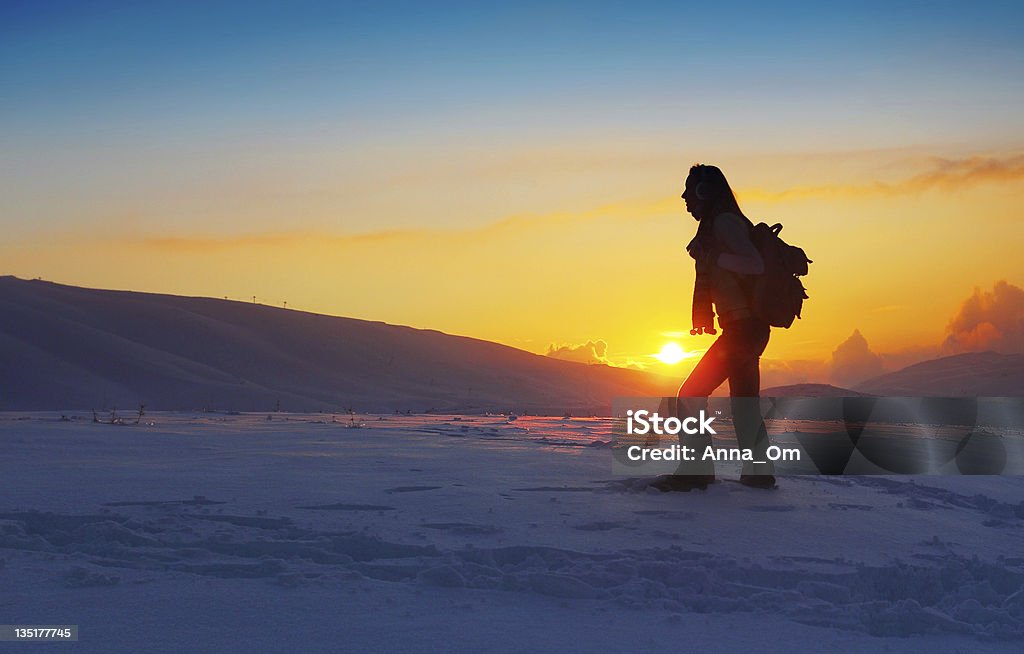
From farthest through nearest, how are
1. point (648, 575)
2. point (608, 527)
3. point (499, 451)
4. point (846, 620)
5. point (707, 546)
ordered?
point (499, 451) < point (608, 527) < point (707, 546) < point (648, 575) < point (846, 620)

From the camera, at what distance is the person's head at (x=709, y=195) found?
5.36 metres

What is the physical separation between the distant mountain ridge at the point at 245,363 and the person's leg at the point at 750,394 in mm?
16973

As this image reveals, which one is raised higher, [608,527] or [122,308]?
[122,308]

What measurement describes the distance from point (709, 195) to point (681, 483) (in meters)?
1.73

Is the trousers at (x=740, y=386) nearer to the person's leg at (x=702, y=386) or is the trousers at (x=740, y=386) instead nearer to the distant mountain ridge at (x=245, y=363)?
the person's leg at (x=702, y=386)

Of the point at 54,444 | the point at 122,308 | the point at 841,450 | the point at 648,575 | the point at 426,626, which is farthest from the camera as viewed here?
the point at 122,308

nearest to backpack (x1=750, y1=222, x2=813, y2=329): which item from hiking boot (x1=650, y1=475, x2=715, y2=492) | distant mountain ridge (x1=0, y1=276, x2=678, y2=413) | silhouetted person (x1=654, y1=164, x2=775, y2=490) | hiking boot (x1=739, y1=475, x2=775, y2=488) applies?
silhouetted person (x1=654, y1=164, x2=775, y2=490)

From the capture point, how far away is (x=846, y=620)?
267 cm

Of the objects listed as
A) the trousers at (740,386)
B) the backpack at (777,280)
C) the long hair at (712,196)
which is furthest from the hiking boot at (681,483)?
the long hair at (712,196)

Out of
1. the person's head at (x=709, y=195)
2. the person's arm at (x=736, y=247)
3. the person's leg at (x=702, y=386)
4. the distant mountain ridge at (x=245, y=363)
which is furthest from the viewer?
the distant mountain ridge at (x=245, y=363)

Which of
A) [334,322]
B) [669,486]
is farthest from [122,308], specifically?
[669,486]

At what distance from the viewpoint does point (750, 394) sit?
5.29 m

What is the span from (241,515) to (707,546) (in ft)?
6.41

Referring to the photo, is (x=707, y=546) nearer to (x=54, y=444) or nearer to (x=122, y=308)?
(x=54, y=444)
